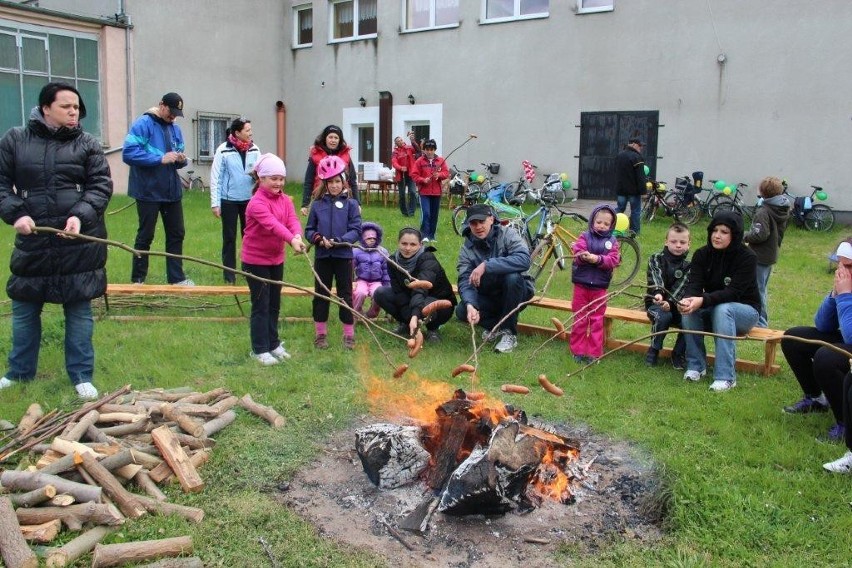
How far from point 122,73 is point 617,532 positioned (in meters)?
18.3

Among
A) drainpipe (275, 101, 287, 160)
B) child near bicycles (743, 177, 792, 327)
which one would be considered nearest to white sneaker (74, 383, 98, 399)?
child near bicycles (743, 177, 792, 327)

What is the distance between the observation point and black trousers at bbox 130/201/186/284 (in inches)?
304

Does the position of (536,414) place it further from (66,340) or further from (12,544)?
(66,340)

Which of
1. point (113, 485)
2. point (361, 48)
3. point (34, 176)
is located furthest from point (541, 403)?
point (361, 48)

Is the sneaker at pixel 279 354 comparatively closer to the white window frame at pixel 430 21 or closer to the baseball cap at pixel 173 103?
the baseball cap at pixel 173 103

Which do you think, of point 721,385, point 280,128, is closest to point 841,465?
point 721,385

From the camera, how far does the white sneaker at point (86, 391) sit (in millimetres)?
4980

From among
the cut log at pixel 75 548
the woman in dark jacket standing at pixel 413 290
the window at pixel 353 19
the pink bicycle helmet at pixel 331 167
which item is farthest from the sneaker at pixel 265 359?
the window at pixel 353 19

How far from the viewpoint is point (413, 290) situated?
673 centimetres

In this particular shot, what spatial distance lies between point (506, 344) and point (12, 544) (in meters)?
4.22

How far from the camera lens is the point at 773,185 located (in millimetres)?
6637

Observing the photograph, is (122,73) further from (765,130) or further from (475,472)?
(475,472)

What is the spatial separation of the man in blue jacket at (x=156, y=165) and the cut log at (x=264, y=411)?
3.51m

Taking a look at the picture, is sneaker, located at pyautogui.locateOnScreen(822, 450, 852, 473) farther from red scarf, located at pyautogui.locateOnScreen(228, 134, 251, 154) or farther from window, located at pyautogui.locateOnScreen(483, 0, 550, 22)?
window, located at pyautogui.locateOnScreen(483, 0, 550, 22)
